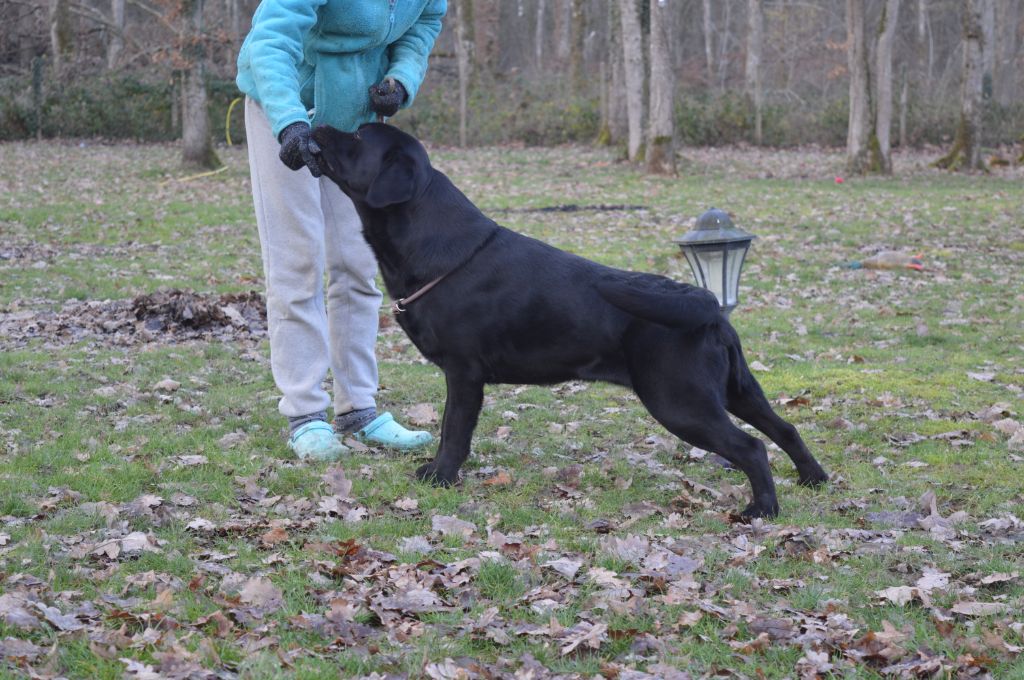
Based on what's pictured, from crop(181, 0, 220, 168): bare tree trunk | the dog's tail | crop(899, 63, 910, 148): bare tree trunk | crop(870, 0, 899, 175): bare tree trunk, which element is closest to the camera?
the dog's tail

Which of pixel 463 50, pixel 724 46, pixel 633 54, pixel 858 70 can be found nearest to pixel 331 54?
pixel 633 54

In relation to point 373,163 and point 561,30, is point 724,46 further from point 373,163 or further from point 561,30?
point 373,163

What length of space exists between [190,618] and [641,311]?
2.02m

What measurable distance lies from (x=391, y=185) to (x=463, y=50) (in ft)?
81.8

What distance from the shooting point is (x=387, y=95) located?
4.54m

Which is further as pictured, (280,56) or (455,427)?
(455,427)

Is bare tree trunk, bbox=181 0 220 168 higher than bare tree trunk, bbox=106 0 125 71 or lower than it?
lower

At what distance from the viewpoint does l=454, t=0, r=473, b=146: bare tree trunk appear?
1054 inches

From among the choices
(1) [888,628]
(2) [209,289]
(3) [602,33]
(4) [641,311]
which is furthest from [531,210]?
(3) [602,33]

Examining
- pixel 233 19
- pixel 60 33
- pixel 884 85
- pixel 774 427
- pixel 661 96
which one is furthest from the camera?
pixel 233 19

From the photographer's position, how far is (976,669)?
2.81 metres

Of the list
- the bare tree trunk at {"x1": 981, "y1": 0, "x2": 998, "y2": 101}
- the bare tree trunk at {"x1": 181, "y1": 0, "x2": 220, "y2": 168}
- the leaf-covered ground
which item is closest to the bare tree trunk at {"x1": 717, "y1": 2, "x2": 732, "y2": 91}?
the bare tree trunk at {"x1": 981, "y1": 0, "x2": 998, "y2": 101}

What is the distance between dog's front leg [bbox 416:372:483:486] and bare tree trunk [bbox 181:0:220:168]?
611 inches

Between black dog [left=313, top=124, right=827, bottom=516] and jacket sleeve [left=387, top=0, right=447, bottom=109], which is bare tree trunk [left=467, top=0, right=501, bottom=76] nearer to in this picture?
jacket sleeve [left=387, top=0, right=447, bottom=109]
